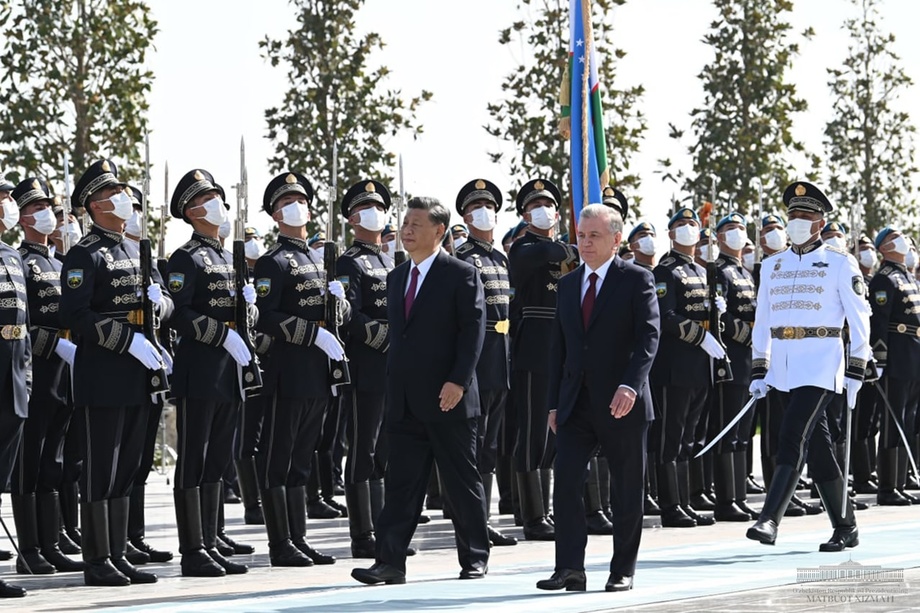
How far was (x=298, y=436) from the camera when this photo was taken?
11.1 m

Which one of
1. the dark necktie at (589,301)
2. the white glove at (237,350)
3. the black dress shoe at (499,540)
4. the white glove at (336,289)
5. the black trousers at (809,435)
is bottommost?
the black dress shoe at (499,540)

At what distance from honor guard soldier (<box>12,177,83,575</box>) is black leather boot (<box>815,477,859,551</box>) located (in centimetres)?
440

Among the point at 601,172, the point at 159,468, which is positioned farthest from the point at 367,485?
the point at 159,468

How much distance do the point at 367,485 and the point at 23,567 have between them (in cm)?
206

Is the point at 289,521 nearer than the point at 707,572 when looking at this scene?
No

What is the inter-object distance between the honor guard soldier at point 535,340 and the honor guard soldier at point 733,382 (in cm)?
174

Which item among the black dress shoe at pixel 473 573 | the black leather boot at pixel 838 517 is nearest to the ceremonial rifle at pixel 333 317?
the black dress shoe at pixel 473 573

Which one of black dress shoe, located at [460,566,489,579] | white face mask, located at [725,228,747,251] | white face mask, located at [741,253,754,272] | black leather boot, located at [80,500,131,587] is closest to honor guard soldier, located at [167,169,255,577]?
black leather boot, located at [80,500,131,587]

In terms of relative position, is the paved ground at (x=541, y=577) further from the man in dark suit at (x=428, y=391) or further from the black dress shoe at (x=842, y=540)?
the man in dark suit at (x=428, y=391)

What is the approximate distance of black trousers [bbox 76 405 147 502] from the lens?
10172 mm

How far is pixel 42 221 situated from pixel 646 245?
459cm

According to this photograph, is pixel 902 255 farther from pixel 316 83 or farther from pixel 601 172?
pixel 316 83

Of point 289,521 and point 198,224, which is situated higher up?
point 198,224

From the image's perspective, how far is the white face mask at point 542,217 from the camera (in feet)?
42.0
